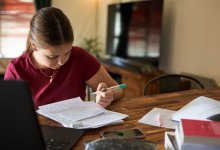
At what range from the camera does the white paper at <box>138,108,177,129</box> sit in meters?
1.11

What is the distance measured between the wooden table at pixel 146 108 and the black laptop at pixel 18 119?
254mm

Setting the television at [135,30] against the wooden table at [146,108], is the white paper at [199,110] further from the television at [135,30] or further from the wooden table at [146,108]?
the television at [135,30]

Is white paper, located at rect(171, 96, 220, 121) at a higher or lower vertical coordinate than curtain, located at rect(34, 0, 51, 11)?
lower

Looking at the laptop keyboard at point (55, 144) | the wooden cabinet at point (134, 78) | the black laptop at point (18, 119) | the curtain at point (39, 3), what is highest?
the curtain at point (39, 3)

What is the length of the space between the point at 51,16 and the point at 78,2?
3.83m

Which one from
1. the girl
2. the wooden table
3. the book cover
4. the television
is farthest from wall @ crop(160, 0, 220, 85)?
the book cover

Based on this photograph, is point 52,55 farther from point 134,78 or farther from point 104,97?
point 134,78

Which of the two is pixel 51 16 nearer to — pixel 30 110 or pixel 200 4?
pixel 30 110

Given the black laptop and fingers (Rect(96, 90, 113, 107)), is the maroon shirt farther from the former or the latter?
the black laptop

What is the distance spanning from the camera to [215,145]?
28.1 inches

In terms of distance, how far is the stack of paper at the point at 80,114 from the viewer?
107 cm

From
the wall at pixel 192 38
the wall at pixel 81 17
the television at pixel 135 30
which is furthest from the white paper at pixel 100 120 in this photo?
the wall at pixel 81 17

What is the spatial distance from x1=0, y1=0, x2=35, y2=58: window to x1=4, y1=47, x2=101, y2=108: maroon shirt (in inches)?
128

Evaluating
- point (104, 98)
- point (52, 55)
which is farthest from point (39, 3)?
point (104, 98)
